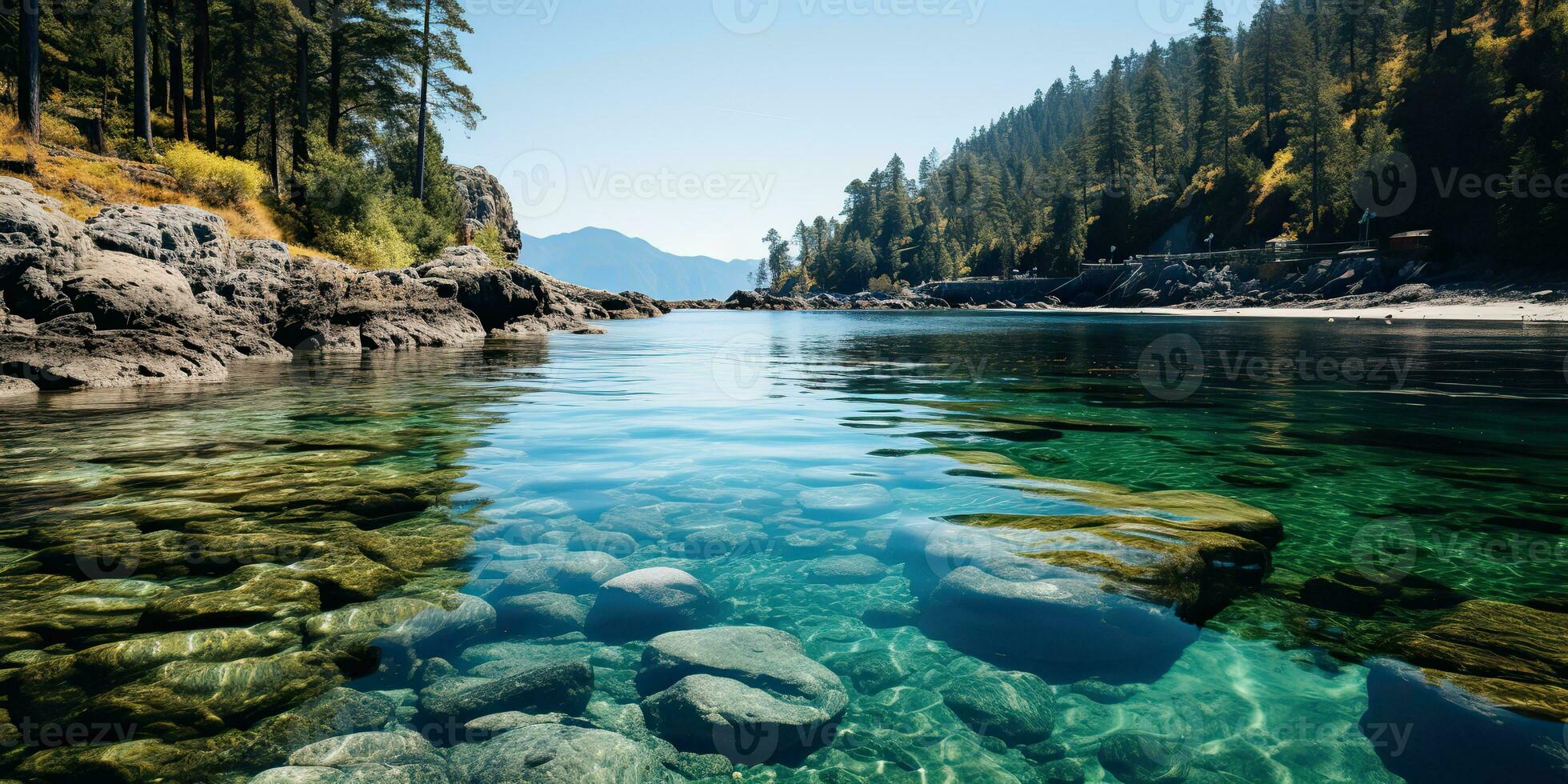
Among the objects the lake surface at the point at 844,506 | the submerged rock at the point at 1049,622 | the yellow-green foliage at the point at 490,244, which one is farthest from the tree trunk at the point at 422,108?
the submerged rock at the point at 1049,622

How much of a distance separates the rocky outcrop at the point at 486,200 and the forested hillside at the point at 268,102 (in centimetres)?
3175

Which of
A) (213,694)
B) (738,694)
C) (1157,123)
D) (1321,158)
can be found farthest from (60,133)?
(1157,123)

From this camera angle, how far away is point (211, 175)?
1045 inches

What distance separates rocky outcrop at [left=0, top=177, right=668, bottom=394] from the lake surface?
1828 mm

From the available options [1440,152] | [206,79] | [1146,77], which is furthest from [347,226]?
[1146,77]

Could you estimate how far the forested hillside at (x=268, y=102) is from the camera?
89.1 ft

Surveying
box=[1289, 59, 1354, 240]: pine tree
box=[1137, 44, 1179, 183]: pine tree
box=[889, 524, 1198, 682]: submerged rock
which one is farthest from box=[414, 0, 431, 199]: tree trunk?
box=[1137, 44, 1179, 183]: pine tree

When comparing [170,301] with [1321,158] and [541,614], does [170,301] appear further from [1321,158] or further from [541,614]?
[1321,158]

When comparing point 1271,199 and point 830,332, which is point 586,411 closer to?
point 830,332

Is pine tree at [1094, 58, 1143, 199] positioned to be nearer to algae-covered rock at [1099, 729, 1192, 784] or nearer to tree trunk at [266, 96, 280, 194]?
tree trunk at [266, 96, 280, 194]

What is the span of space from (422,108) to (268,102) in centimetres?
928

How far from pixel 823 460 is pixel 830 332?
36.8 metres

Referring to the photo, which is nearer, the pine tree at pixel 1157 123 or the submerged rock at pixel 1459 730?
the submerged rock at pixel 1459 730

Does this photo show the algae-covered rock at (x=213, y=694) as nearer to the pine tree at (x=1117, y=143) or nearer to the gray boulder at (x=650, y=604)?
the gray boulder at (x=650, y=604)
